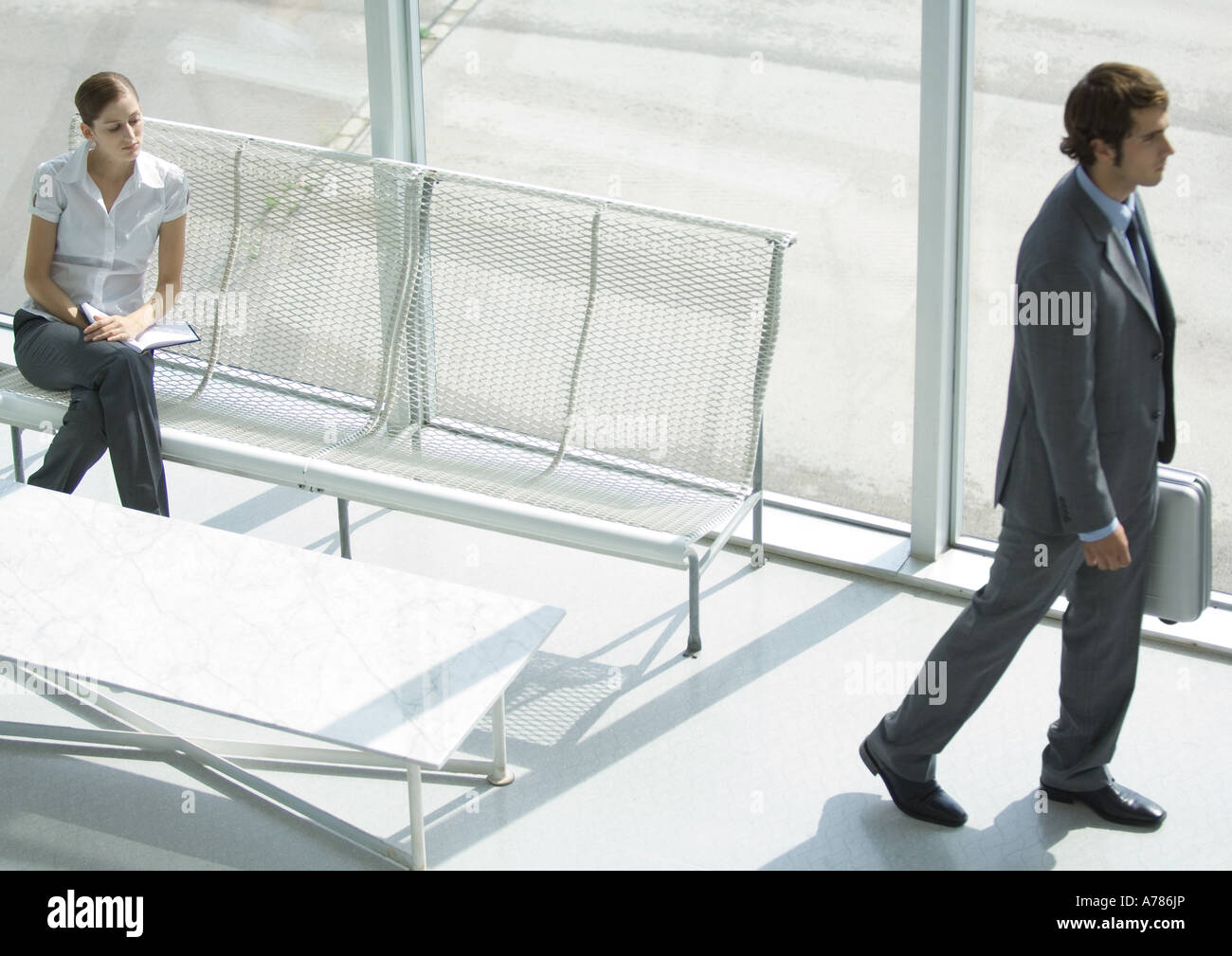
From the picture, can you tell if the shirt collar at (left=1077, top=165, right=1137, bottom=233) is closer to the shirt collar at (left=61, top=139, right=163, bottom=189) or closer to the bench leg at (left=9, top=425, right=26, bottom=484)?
the shirt collar at (left=61, top=139, right=163, bottom=189)

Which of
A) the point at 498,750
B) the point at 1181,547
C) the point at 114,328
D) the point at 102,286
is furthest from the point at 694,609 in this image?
the point at 102,286

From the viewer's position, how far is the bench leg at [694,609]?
4223 millimetres

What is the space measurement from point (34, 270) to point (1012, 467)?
2.79m

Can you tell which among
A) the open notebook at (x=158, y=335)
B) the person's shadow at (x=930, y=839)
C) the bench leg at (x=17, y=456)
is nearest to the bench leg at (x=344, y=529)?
the open notebook at (x=158, y=335)

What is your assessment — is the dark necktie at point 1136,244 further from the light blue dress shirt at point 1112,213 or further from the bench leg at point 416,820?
the bench leg at point 416,820

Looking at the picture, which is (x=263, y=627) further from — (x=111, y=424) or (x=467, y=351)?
(x=467, y=351)

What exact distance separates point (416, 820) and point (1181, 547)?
162 centimetres

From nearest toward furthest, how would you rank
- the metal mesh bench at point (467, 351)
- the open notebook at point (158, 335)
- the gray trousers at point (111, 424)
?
the metal mesh bench at point (467, 351)
the gray trousers at point (111, 424)
the open notebook at point (158, 335)

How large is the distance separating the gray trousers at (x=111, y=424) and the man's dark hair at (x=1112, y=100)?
2.53 metres

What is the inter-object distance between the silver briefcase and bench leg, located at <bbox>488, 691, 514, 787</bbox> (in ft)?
4.55

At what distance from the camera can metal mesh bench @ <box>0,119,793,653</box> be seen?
4.43m

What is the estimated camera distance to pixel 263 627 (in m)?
3.70

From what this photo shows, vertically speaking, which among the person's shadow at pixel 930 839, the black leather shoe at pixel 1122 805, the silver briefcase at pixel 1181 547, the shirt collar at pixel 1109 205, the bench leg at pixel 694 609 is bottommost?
the person's shadow at pixel 930 839

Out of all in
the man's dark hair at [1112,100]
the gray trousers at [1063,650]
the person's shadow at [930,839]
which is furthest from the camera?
the person's shadow at [930,839]
